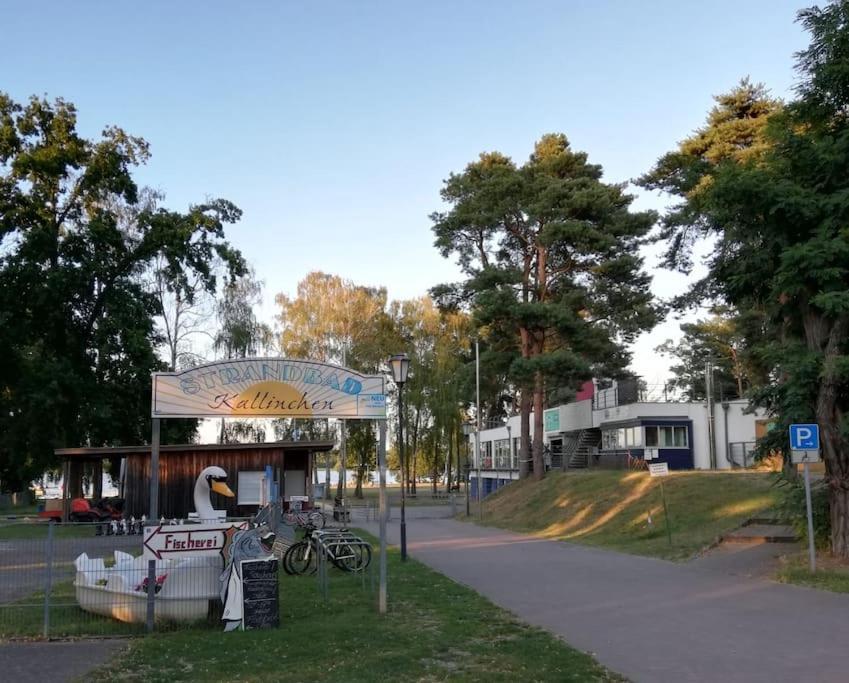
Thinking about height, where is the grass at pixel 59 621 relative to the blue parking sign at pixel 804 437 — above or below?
A: below

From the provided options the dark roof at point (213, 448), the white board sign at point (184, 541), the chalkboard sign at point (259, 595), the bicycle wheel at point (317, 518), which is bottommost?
the bicycle wheel at point (317, 518)

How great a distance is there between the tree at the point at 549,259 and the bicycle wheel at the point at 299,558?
810 inches

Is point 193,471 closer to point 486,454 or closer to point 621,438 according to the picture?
point 621,438

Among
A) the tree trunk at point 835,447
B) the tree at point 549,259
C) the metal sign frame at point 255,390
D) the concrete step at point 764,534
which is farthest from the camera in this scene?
the tree at point 549,259

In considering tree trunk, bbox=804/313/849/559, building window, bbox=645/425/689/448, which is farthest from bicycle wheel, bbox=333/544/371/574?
building window, bbox=645/425/689/448

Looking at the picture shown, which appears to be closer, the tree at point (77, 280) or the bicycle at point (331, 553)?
the bicycle at point (331, 553)

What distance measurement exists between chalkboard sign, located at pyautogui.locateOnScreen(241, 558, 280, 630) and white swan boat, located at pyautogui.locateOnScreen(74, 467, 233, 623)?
2.20 feet

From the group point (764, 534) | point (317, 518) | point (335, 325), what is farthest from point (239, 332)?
point (764, 534)

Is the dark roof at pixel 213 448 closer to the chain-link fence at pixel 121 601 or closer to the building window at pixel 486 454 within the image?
the chain-link fence at pixel 121 601

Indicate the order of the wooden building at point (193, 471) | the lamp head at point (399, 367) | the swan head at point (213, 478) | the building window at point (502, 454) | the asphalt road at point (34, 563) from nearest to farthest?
the asphalt road at point (34, 563)
the lamp head at point (399, 367)
the swan head at point (213, 478)
the wooden building at point (193, 471)
the building window at point (502, 454)

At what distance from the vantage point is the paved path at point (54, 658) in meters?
7.80

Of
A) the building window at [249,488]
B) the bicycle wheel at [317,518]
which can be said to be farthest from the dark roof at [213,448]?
the bicycle wheel at [317,518]

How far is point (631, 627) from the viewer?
33.9ft

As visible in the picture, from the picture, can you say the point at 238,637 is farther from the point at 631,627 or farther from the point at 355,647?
the point at 631,627
